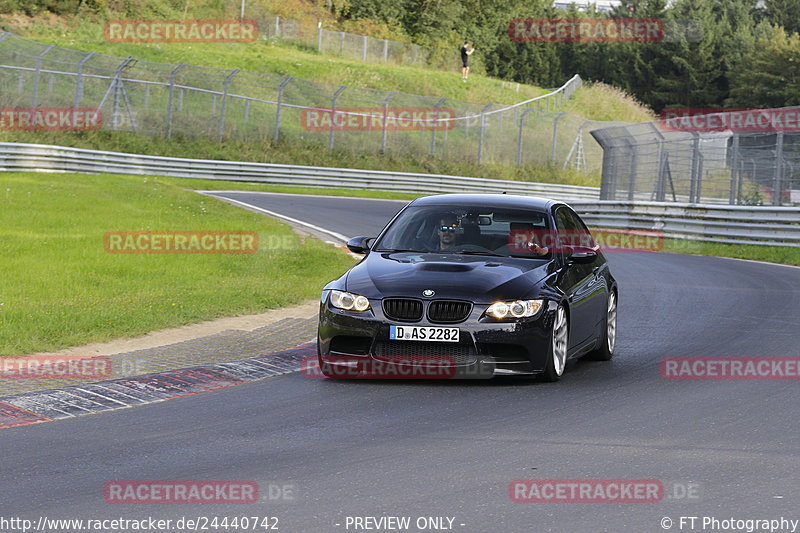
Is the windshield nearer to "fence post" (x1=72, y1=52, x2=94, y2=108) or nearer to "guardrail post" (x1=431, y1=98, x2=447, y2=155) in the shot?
"fence post" (x1=72, y1=52, x2=94, y2=108)

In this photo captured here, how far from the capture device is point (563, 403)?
8211 mm

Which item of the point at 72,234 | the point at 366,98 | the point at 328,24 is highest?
the point at 328,24

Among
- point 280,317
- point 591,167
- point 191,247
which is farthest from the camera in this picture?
point 591,167

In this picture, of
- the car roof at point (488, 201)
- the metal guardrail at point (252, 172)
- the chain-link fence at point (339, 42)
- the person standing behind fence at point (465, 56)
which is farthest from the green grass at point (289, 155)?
the car roof at point (488, 201)

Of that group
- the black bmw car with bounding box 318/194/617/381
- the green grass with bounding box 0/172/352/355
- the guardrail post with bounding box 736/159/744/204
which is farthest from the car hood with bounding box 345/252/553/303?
the guardrail post with bounding box 736/159/744/204

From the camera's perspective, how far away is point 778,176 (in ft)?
82.7

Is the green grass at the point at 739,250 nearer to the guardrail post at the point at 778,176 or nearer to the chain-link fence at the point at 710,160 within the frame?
the guardrail post at the point at 778,176

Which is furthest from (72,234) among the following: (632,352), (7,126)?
(7,126)

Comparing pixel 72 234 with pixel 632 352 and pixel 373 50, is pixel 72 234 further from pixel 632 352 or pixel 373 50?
pixel 373 50

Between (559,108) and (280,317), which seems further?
(559,108)

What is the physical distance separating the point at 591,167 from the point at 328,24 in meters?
34.5

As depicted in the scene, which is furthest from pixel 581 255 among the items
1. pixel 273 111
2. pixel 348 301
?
pixel 273 111

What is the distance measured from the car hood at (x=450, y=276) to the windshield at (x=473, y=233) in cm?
21

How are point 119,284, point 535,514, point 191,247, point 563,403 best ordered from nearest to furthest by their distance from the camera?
point 535,514
point 563,403
point 119,284
point 191,247
